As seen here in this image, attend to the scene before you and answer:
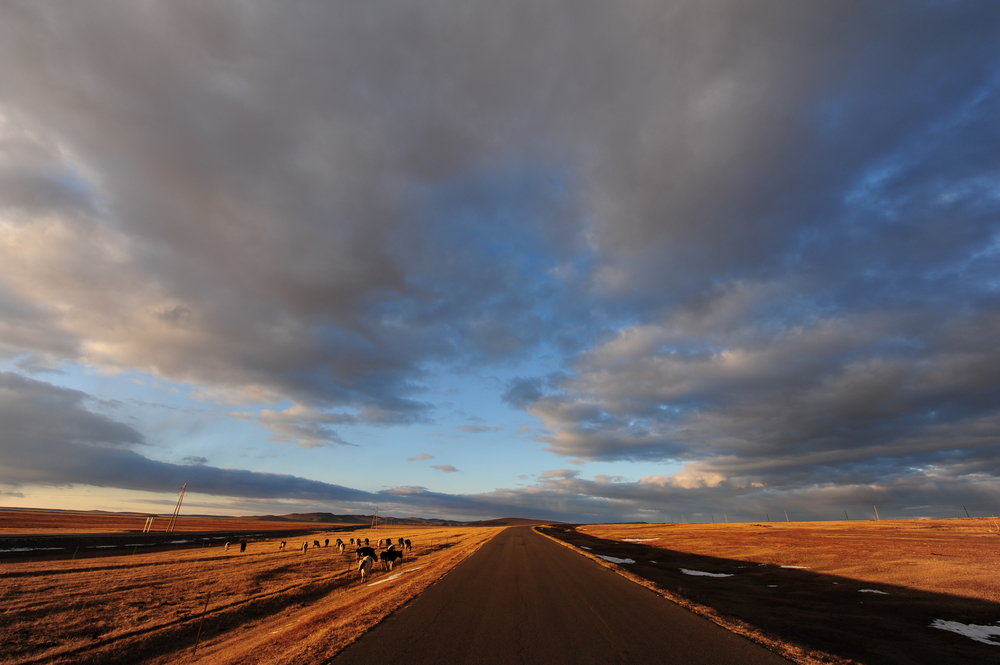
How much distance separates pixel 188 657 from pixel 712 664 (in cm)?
1746

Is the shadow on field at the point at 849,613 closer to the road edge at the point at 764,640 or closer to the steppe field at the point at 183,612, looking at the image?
the road edge at the point at 764,640

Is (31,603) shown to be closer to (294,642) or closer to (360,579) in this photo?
(360,579)

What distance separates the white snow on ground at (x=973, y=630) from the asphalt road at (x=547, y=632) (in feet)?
34.7

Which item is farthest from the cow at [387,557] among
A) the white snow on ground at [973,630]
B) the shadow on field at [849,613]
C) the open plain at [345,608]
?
the white snow on ground at [973,630]

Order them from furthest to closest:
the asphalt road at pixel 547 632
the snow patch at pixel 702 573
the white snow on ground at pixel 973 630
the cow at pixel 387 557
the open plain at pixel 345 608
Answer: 1. the cow at pixel 387 557
2. the snow patch at pixel 702 573
3. the white snow on ground at pixel 973 630
4. the open plain at pixel 345 608
5. the asphalt road at pixel 547 632

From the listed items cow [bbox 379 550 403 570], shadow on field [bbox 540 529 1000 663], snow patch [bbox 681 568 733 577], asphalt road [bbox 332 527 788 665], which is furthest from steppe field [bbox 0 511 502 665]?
snow patch [bbox 681 568 733 577]

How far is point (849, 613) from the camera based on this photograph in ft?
60.6

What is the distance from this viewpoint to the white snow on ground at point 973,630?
1494 cm

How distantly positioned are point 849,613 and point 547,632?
52.8ft

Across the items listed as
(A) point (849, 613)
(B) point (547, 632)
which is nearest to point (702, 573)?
(A) point (849, 613)

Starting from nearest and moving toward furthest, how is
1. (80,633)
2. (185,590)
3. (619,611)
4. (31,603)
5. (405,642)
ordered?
(405,642) < (619,611) < (80,633) < (31,603) < (185,590)

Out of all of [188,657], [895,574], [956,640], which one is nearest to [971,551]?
[895,574]

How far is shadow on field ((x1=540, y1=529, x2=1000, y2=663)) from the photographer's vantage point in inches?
525

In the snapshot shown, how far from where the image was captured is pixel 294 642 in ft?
40.9
